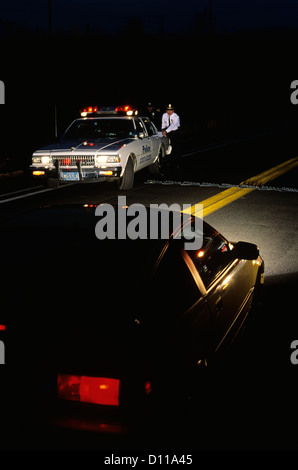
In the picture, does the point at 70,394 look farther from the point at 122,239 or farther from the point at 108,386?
the point at 122,239

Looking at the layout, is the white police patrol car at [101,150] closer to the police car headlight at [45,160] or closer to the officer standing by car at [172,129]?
the police car headlight at [45,160]

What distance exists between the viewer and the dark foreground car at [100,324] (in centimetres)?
288

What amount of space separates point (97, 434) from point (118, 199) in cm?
1035

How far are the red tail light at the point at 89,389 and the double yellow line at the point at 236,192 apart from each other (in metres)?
8.69

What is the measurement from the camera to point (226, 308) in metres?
4.35

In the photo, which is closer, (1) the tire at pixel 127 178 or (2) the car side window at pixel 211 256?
(2) the car side window at pixel 211 256

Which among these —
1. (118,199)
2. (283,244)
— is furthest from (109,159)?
(283,244)

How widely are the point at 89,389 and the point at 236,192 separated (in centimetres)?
1199

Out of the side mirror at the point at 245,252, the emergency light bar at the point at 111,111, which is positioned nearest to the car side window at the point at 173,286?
the side mirror at the point at 245,252

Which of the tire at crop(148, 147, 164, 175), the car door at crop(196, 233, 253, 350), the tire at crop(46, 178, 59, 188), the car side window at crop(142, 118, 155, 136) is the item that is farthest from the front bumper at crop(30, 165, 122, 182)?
the car door at crop(196, 233, 253, 350)

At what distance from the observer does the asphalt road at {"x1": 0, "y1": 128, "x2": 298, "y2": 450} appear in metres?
3.87

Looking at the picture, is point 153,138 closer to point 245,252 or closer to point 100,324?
point 245,252

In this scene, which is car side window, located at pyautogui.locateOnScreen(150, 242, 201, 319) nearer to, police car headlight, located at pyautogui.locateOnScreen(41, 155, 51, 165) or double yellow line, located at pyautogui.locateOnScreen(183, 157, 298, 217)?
double yellow line, located at pyautogui.locateOnScreen(183, 157, 298, 217)

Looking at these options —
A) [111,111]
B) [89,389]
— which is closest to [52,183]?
[111,111]
